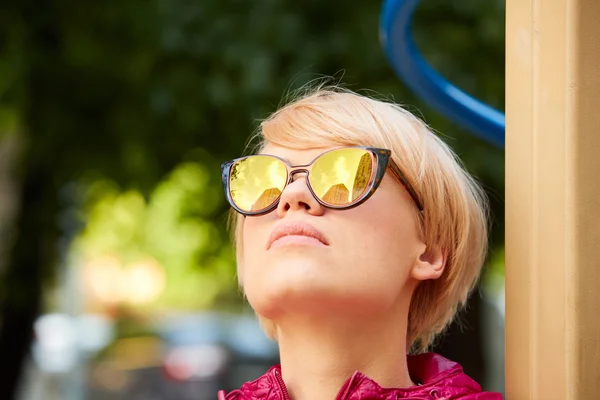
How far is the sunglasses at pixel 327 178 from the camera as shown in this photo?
146 cm

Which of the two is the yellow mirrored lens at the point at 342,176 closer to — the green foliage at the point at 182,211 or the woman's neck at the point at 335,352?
the woman's neck at the point at 335,352

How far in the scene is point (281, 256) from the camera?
1.47m

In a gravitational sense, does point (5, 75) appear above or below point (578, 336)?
above

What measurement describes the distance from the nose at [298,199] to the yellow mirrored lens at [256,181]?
0.02 metres

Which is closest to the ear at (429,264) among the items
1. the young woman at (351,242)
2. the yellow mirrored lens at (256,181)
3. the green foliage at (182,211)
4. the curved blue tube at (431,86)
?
the young woman at (351,242)

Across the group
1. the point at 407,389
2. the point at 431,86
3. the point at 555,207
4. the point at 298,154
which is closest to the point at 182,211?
the point at 431,86

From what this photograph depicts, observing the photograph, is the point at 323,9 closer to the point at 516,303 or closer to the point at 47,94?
the point at 47,94

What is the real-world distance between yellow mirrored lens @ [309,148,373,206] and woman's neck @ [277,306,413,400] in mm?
199

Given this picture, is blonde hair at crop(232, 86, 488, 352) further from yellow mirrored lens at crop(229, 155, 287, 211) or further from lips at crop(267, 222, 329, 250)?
lips at crop(267, 222, 329, 250)

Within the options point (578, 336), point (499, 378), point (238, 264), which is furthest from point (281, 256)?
point (499, 378)

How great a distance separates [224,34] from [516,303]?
13.2 ft

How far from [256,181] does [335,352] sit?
1.05ft

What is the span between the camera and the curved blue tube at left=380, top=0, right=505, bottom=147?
7.57ft

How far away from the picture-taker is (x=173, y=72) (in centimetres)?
543
